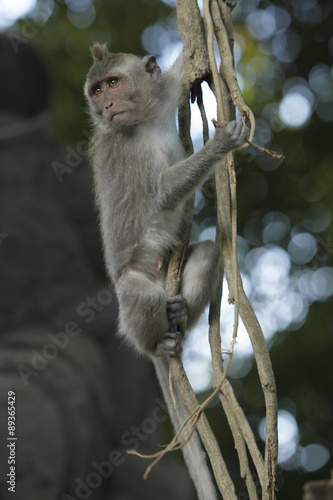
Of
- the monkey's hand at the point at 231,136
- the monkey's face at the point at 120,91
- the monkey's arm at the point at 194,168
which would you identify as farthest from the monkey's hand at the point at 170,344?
the monkey's face at the point at 120,91

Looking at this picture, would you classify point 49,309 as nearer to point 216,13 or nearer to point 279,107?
point 279,107

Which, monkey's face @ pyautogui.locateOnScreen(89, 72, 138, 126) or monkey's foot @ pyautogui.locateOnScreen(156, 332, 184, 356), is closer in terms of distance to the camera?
monkey's foot @ pyautogui.locateOnScreen(156, 332, 184, 356)

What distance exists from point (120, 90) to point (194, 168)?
3.39ft

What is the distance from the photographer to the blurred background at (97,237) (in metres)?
9.70

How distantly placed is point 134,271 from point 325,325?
216 inches

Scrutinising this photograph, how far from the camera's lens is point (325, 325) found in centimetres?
979

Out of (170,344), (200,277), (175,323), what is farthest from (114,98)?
(170,344)

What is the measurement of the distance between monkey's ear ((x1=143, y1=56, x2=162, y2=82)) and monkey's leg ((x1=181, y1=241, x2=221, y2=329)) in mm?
1548

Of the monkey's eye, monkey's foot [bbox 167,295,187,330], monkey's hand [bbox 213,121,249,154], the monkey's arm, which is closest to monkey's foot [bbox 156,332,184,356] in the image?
monkey's foot [bbox 167,295,187,330]

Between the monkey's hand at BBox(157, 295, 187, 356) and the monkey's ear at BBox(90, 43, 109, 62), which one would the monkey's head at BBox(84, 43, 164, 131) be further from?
the monkey's hand at BBox(157, 295, 187, 356)

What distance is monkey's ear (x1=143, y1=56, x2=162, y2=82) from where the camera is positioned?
5312 millimetres

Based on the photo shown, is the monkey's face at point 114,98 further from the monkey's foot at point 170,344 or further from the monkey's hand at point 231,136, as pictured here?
the monkey's foot at point 170,344

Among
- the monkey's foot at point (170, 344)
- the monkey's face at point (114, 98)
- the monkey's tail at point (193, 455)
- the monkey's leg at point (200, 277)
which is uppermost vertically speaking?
the monkey's face at point (114, 98)

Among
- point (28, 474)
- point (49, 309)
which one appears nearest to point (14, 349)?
point (49, 309)
